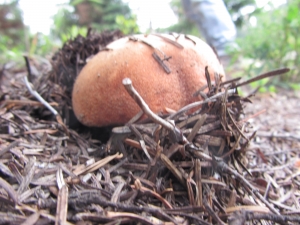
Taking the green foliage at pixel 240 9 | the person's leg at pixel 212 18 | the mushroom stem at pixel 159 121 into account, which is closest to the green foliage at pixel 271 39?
the green foliage at pixel 240 9

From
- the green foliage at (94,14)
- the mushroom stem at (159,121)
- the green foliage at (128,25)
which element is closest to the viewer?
the mushroom stem at (159,121)

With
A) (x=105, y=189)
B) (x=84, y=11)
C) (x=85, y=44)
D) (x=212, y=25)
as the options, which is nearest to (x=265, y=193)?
(x=105, y=189)

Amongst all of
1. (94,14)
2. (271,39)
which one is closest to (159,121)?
(271,39)

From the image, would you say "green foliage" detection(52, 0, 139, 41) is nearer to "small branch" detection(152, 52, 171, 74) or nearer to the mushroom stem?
"small branch" detection(152, 52, 171, 74)

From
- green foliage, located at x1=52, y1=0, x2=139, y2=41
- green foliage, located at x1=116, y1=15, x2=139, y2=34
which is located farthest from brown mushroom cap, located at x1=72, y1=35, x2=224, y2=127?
green foliage, located at x1=52, y1=0, x2=139, y2=41

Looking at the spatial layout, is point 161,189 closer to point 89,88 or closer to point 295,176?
point 89,88

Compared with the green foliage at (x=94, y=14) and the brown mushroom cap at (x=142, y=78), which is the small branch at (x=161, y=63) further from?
the green foliage at (x=94, y=14)
